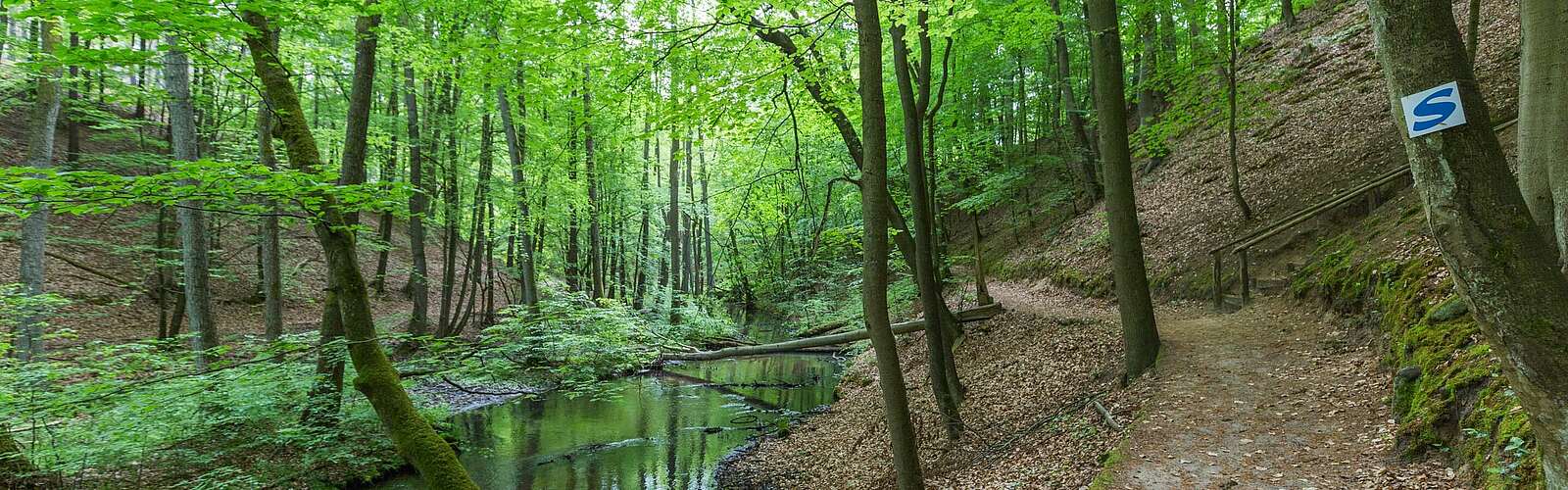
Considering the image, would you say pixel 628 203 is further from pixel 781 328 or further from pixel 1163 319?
pixel 1163 319

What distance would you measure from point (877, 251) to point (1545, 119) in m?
5.09

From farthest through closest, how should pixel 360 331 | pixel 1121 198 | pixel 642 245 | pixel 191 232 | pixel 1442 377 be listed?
pixel 642 245 → pixel 191 232 → pixel 1121 198 → pixel 360 331 → pixel 1442 377

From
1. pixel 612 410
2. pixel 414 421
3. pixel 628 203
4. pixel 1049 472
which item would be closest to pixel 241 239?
pixel 628 203

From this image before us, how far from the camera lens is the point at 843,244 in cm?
1252

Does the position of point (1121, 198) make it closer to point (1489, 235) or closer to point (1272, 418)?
point (1272, 418)

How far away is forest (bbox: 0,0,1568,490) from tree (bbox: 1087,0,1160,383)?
0.04 meters

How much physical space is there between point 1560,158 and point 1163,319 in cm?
665

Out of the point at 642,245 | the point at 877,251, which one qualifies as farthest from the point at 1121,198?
the point at 642,245

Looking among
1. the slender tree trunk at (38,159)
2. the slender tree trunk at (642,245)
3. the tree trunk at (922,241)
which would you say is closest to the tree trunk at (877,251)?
the tree trunk at (922,241)

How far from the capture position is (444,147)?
705 inches

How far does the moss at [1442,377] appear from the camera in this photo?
4.16 meters

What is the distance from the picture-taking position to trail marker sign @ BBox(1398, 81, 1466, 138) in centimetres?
302

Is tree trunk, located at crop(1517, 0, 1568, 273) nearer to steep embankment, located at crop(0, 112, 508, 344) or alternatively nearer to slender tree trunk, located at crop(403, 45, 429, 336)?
steep embankment, located at crop(0, 112, 508, 344)

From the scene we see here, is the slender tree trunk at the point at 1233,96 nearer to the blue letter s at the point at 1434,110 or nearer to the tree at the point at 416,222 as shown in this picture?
the blue letter s at the point at 1434,110
